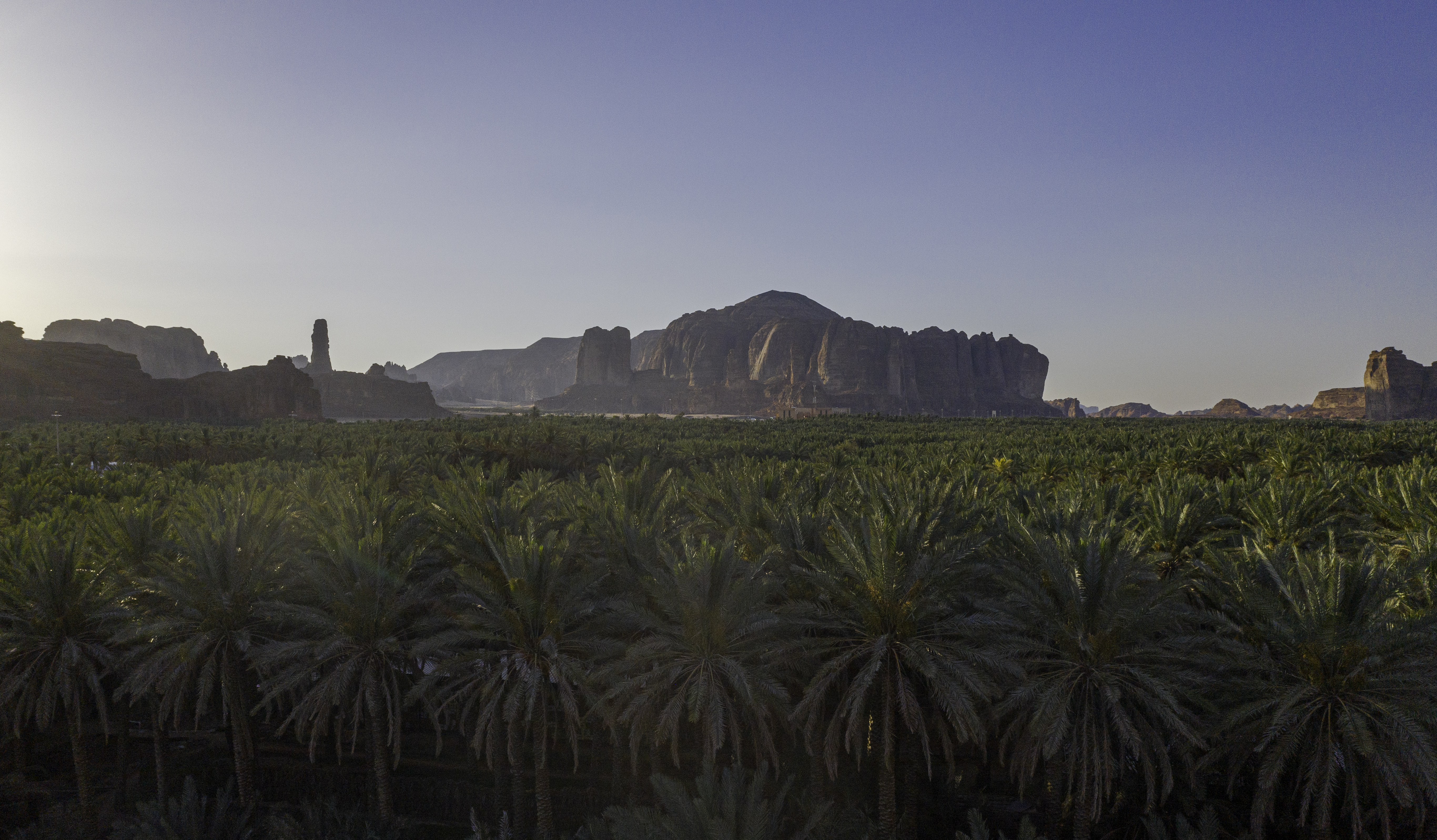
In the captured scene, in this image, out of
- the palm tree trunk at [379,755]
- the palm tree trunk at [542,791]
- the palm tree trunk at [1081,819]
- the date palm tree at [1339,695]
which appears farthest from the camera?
the palm tree trunk at [542,791]

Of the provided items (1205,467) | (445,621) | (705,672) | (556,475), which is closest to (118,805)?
(445,621)

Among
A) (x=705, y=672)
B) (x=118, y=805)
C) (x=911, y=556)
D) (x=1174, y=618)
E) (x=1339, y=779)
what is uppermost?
(x=911, y=556)

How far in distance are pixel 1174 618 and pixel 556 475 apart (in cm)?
4595

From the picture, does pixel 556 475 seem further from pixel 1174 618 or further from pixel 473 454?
pixel 1174 618

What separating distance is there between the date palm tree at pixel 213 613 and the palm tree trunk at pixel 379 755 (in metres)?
2.64

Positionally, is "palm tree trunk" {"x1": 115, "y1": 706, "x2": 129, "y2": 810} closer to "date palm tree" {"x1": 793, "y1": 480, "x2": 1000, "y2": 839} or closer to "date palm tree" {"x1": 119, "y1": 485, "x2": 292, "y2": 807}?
"date palm tree" {"x1": 119, "y1": 485, "x2": 292, "y2": 807}

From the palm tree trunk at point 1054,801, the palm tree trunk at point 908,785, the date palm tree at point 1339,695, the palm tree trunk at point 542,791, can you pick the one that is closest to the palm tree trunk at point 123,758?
the palm tree trunk at point 542,791

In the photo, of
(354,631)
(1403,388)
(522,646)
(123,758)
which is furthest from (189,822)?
(1403,388)

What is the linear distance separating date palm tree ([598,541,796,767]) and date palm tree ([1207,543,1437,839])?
23.2ft

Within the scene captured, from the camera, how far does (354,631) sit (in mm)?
14477

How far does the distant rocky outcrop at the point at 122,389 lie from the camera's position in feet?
347

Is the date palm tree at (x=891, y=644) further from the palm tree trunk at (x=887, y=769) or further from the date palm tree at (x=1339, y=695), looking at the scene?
the date palm tree at (x=1339, y=695)

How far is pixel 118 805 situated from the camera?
18.1 m

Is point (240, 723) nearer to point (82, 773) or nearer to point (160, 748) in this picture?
point (160, 748)
